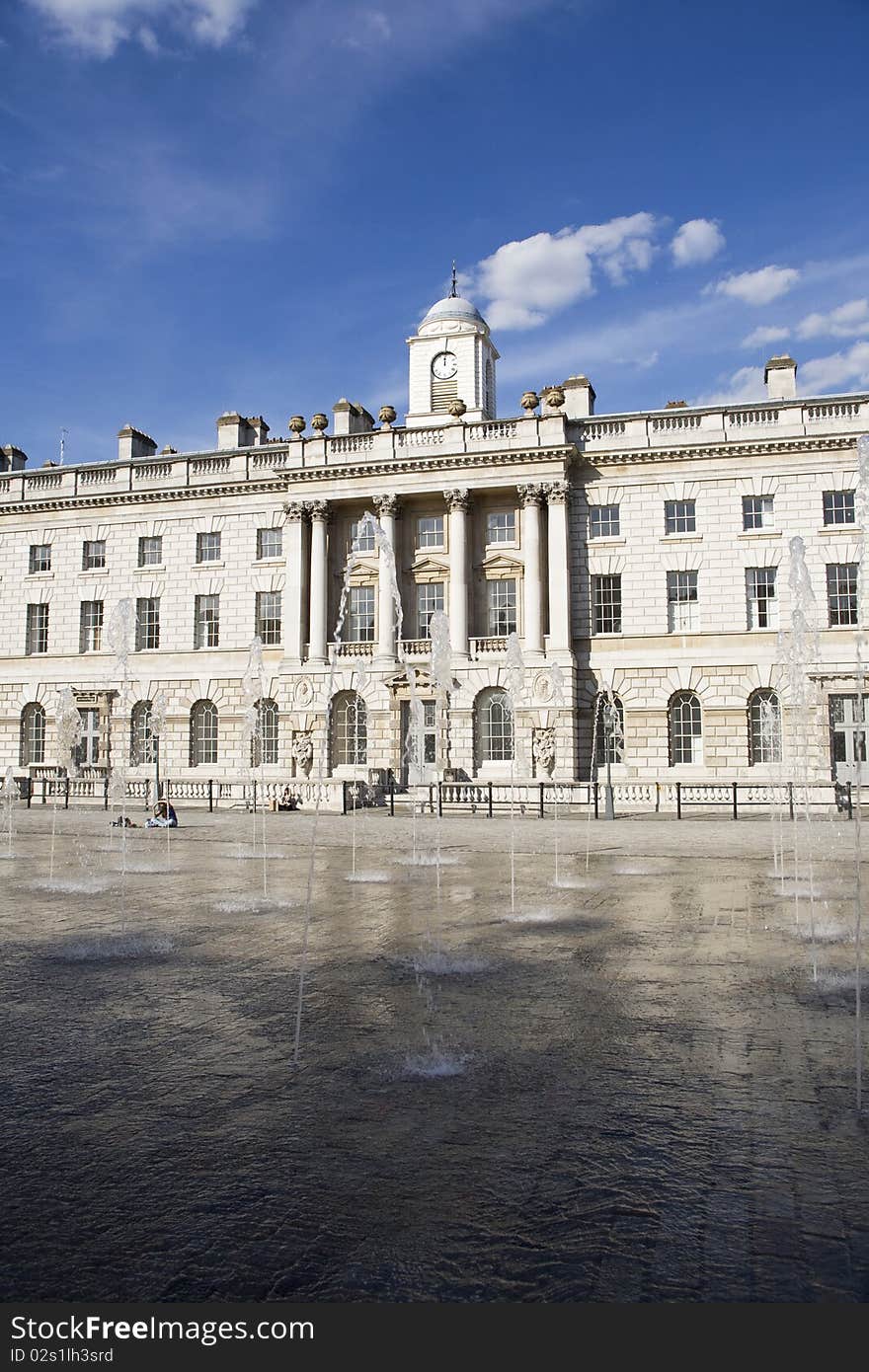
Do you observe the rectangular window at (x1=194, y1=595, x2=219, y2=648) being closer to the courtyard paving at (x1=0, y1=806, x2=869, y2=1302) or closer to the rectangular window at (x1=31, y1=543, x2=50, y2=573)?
the rectangular window at (x1=31, y1=543, x2=50, y2=573)

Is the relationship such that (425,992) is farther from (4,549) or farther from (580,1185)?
(4,549)

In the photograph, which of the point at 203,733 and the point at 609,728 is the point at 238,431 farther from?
the point at 609,728

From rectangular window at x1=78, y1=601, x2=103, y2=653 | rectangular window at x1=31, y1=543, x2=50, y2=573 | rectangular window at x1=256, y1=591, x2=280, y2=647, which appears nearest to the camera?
rectangular window at x1=256, y1=591, x2=280, y2=647

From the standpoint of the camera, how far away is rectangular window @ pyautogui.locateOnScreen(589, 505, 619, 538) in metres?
40.4

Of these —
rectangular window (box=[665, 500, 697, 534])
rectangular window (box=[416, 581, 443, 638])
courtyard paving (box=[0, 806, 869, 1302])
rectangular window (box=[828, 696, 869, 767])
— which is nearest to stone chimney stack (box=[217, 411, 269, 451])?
rectangular window (box=[416, 581, 443, 638])

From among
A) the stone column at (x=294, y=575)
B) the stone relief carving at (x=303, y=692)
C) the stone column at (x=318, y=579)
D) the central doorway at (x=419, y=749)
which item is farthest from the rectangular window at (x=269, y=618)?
the central doorway at (x=419, y=749)

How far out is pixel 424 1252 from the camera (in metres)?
3.50

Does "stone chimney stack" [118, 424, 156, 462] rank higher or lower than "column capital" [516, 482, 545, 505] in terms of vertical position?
higher

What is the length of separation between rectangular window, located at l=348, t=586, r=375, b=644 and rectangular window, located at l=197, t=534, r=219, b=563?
6.91 m

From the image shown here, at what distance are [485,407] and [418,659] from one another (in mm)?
18804

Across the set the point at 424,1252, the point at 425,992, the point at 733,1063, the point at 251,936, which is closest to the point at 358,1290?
the point at 424,1252

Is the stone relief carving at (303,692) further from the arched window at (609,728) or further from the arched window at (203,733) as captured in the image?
the arched window at (609,728)

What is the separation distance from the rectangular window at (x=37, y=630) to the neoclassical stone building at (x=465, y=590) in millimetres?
97

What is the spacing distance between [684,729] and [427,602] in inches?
468
